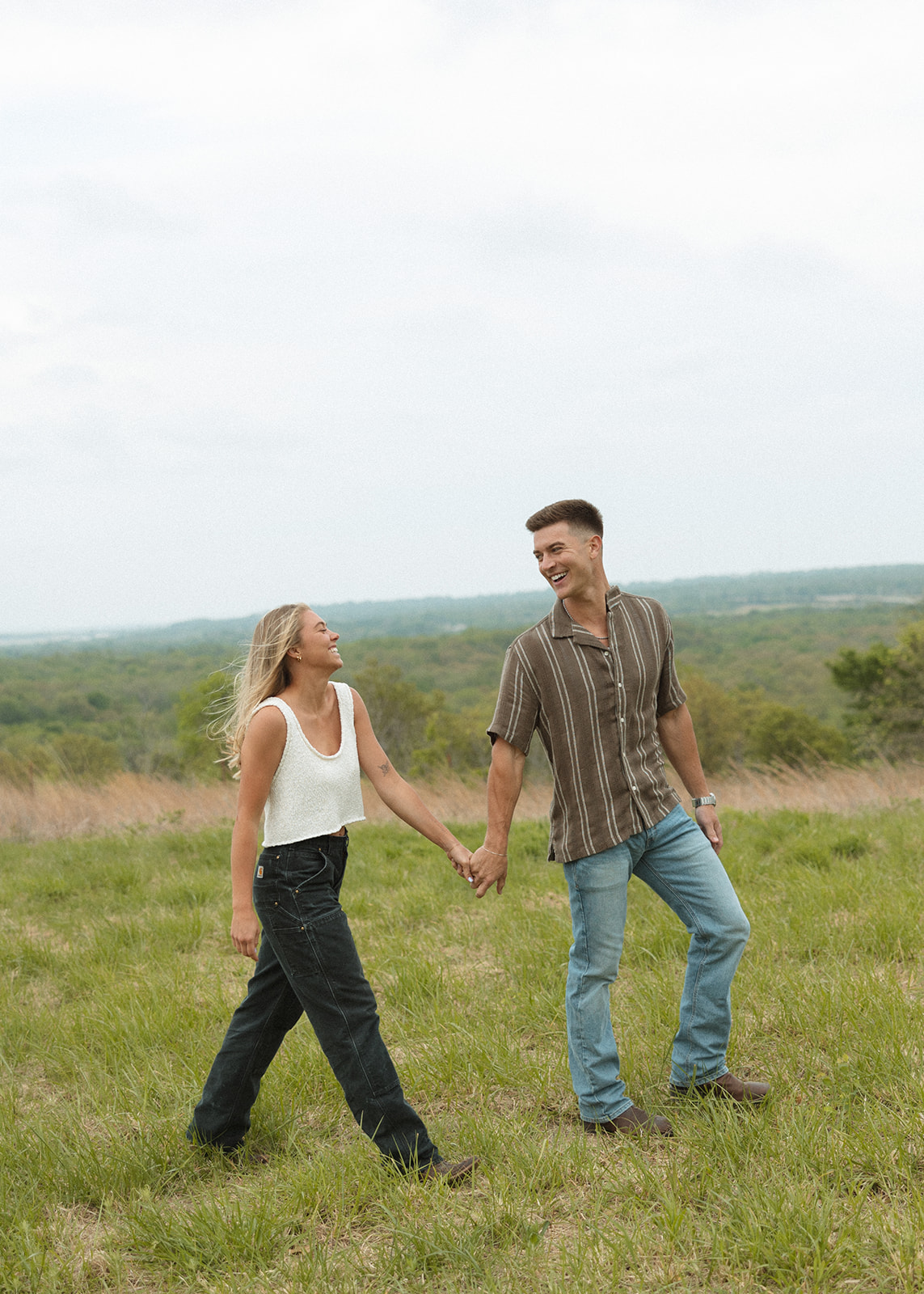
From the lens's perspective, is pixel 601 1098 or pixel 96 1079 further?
pixel 96 1079

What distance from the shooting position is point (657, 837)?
3.55 meters

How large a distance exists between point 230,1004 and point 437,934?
1.47 meters

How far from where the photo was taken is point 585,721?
3510 millimetres

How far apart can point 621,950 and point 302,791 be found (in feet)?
4.12

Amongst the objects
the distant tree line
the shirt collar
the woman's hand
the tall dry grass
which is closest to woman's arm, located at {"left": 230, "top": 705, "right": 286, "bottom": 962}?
the woman's hand

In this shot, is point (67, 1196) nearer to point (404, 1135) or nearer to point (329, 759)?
point (404, 1135)

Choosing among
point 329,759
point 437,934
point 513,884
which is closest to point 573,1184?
point 329,759

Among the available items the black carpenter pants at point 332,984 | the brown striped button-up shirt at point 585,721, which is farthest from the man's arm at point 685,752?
the black carpenter pants at point 332,984

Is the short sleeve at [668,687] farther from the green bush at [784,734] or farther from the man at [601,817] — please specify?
the green bush at [784,734]

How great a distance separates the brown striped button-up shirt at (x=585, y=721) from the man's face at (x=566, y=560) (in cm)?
12

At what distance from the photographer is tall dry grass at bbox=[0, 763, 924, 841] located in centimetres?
1007

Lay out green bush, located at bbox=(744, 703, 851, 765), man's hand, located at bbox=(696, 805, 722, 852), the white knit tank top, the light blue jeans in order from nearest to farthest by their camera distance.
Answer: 1. the white knit tank top
2. the light blue jeans
3. man's hand, located at bbox=(696, 805, 722, 852)
4. green bush, located at bbox=(744, 703, 851, 765)

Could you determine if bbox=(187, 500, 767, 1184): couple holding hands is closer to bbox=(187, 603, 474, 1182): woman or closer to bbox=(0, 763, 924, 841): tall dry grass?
bbox=(187, 603, 474, 1182): woman

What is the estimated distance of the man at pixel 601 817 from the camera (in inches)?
136
